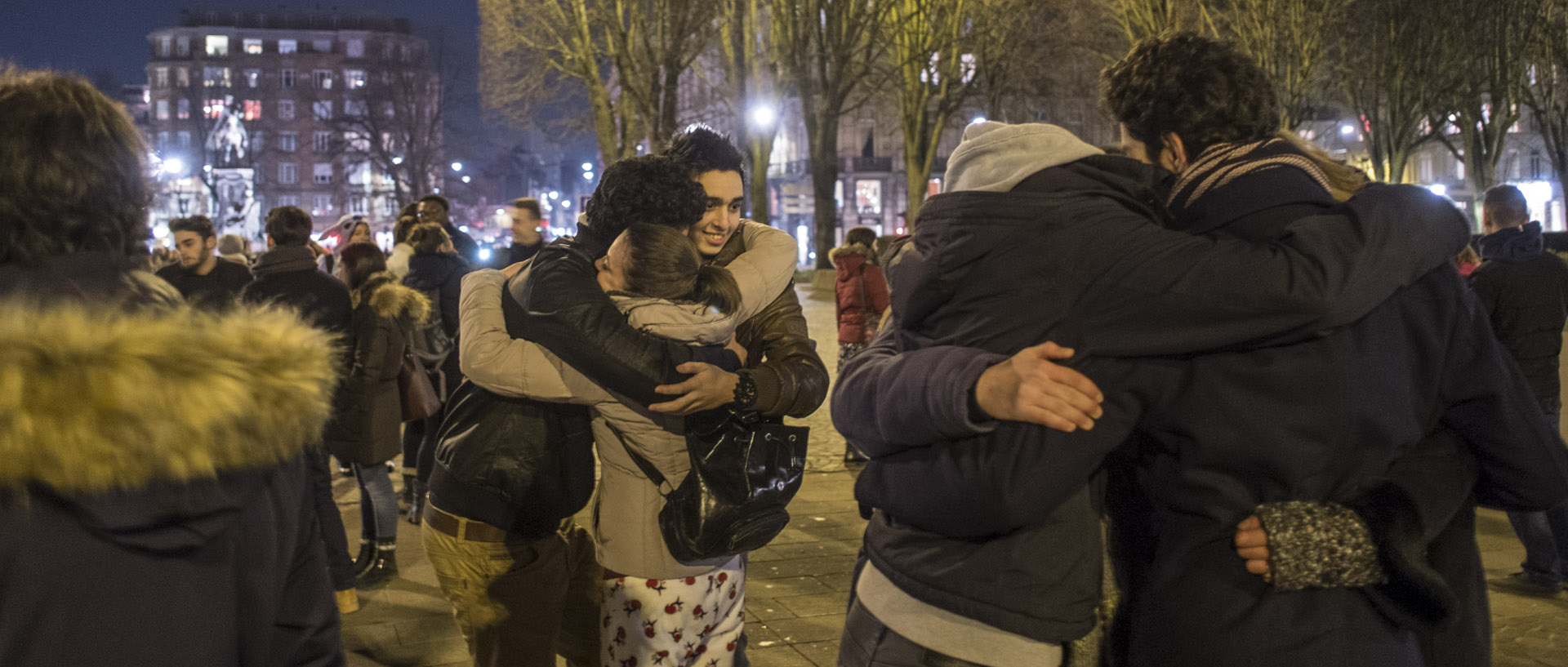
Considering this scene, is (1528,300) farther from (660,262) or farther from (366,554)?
(366,554)

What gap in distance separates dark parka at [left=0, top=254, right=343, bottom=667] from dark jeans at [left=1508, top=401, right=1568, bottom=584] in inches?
238

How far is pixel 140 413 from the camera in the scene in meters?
1.45

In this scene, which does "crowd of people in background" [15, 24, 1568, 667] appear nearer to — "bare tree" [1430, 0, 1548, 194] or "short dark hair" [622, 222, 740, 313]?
"short dark hair" [622, 222, 740, 313]

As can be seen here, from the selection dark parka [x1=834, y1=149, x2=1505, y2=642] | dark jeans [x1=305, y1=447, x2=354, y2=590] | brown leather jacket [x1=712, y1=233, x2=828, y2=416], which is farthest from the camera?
dark jeans [x1=305, y1=447, x2=354, y2=590]

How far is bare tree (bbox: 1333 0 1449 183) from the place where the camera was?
29.7 meters

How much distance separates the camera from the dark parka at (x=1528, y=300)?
614cm

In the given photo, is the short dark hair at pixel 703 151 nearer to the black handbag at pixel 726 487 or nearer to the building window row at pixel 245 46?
the black handbag at pixel 726 487

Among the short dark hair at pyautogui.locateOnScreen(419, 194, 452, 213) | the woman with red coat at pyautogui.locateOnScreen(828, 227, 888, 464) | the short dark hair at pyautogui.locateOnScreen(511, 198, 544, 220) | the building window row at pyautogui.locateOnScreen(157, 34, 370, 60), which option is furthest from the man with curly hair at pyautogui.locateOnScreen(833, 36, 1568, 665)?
the building window row at pyautogui.locateOnScreen(157, 34, 370, 60)

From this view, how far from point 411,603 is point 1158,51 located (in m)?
4.62

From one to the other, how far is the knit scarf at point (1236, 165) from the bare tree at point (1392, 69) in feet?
106

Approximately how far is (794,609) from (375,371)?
2.49 meters

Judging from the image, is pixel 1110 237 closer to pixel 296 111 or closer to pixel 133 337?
pixel 133 337

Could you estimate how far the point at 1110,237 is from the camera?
191cm

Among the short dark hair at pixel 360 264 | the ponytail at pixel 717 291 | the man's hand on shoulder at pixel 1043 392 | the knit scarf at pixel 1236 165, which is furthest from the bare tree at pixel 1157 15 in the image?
the man's hand on shoulder at pixel 1043 392
